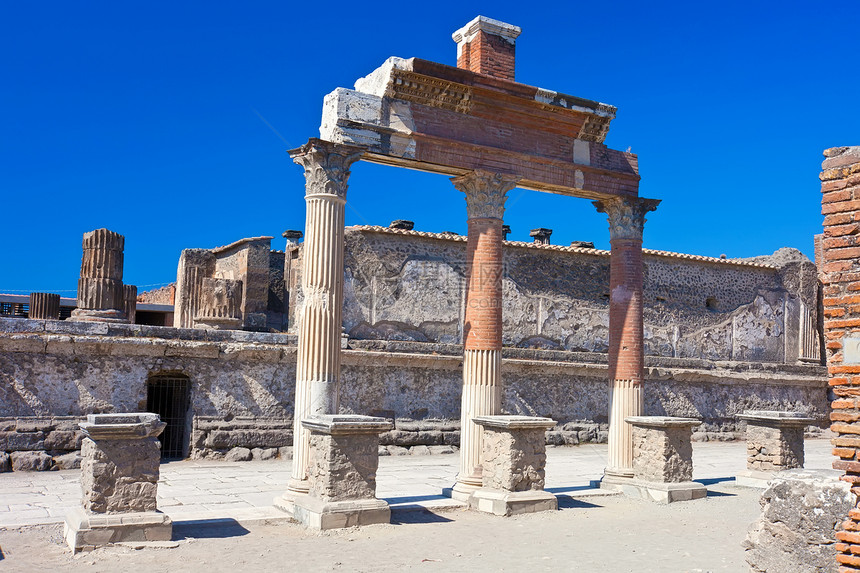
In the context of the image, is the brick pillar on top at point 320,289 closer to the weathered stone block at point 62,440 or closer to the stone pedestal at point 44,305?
the weathered stone block at point 62,440

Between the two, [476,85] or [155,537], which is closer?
[155,537]

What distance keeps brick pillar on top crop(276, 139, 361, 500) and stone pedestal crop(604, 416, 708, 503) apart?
4.08 metres

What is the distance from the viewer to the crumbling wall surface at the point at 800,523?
4680 millimetres

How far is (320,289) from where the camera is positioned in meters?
8.45

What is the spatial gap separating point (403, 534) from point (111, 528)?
259 centimetres

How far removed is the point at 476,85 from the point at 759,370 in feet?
42.8

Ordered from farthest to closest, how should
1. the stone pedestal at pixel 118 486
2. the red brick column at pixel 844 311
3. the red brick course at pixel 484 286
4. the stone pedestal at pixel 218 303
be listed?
1. the stone pedestal at pixel 218 303
2. the red brick course at pixel 484 286
3. the stone pedestal at pixel 118 486
4. the red brick column at pixel 844 311

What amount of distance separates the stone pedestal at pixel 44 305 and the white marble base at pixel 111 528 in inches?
352

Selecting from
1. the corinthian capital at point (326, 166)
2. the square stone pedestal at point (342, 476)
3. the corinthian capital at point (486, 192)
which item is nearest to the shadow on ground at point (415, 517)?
the square stone pedestal at point (342, 476)

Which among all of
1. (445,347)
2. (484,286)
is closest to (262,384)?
(445,347)

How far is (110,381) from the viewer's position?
11750 mm

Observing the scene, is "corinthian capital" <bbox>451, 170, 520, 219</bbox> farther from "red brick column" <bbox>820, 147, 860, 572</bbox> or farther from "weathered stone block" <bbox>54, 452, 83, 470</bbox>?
"weathered stone block" <bbox>54, 452, 83, 470</bbox>

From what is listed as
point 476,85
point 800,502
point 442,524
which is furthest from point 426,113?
point 800,502

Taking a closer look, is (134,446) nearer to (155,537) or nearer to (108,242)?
(155,537)
